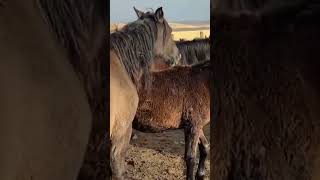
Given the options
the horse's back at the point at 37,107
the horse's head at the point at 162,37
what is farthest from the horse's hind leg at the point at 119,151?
the horse's back at the point at 37,107

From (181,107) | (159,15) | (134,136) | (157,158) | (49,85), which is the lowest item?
(157,158)

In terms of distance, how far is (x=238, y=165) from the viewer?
1605mm

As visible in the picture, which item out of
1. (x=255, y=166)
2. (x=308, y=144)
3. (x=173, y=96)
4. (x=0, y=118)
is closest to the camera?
(x=0, y=118)

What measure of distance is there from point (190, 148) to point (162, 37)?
46.0 inches

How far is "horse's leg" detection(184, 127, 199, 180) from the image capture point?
196 inches

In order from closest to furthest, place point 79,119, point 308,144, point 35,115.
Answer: point 35,115 → point 79,119 → point 308,144

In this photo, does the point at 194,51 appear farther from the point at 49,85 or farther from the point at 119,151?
the point at 49,85

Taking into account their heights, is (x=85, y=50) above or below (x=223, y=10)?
below

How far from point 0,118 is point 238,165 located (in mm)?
853

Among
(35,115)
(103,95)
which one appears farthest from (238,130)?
(35,115)

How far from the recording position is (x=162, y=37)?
5.56 m

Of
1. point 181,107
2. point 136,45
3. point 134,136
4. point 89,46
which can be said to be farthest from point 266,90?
point 134,136

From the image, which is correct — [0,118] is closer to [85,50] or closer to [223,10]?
[85,50]

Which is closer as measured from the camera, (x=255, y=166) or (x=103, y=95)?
(x=103, y=95)
